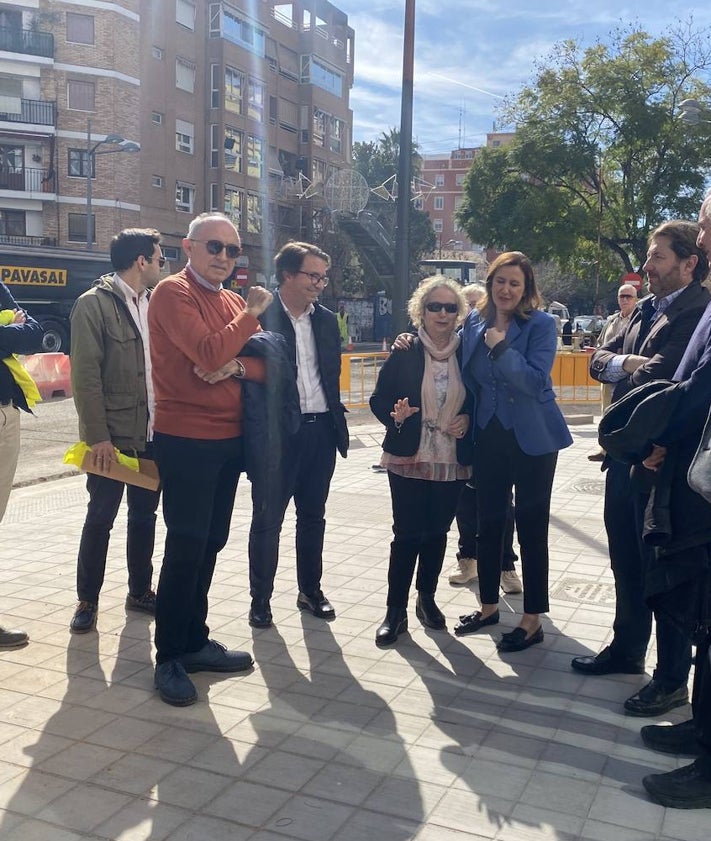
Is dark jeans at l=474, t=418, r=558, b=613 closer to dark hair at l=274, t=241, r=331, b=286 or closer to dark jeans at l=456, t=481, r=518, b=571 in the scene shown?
dark jeans at l=456, t=481, r=518, b=571

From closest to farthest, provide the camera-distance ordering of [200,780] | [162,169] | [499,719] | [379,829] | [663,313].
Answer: [379,829]
[200,780]
[499,719]
[663,313]
[162,169]

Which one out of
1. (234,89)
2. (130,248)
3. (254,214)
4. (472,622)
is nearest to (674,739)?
(472,622)

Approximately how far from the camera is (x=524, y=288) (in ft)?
14.8

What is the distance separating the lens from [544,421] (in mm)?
4449

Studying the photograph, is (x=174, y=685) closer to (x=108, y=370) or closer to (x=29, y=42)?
(x=108, y=370)

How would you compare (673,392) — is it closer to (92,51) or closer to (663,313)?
(663,313)

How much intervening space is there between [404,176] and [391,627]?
6.56 metres

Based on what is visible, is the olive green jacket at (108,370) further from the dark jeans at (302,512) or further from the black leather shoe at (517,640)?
the black leather shoe at (517,640)

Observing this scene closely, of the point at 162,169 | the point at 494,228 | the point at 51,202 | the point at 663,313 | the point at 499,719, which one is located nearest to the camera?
the point at 499,719

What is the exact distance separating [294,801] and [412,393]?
7.38 ft

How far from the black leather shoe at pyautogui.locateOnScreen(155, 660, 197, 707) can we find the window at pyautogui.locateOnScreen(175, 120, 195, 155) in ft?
138

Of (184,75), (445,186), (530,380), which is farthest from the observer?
(445,186)

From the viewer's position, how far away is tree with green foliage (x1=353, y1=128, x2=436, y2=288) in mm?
43375

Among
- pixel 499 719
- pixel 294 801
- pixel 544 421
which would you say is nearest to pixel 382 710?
pixel 499 719
